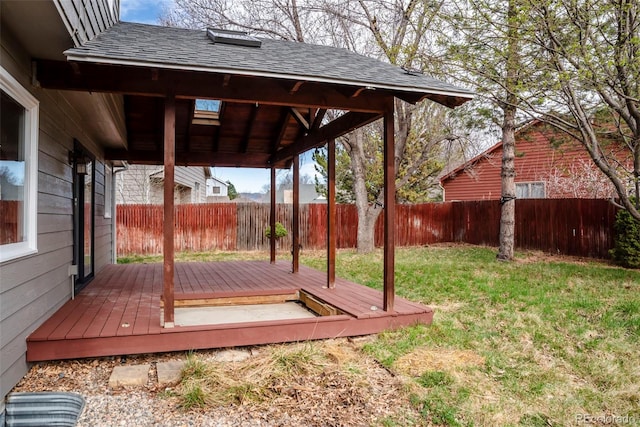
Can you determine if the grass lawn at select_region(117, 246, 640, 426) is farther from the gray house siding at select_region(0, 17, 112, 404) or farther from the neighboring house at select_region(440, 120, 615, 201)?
the neighboring house at select_region(440, 120, 615, 201)

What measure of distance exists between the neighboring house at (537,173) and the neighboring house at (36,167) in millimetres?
9471

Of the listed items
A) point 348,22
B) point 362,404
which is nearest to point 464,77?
point 348,22

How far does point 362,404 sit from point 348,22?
10630 mm

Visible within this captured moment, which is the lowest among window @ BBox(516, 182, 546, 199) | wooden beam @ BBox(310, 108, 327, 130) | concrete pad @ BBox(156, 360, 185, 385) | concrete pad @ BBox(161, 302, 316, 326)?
concrete pad @ BBox(156, 360, 185, 385)

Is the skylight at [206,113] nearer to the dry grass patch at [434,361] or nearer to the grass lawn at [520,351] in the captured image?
the grass lawn at [520,351]

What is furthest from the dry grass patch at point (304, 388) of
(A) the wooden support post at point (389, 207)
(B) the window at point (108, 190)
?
(B) the window at point (108, 190)

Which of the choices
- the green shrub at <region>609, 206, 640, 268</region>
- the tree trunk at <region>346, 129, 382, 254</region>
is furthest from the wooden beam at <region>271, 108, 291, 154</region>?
the green shrub at <region>609, 206, 640, 268</region>

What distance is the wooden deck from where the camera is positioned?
3.44m

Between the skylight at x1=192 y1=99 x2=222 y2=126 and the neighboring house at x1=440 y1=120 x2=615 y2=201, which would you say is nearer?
the skylight at x1=192 y1=99 x2=222 y2=126

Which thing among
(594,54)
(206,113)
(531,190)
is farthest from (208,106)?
(531,190)

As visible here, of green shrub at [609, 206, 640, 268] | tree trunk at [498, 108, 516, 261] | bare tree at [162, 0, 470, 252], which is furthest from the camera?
bare tree at [162, 0, 470, 252]

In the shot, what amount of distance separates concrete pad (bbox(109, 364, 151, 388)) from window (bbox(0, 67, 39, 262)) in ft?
3.61

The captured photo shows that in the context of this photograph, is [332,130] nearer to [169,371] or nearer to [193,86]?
[193,86]

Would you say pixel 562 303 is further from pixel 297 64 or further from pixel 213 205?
pixel 213 205
